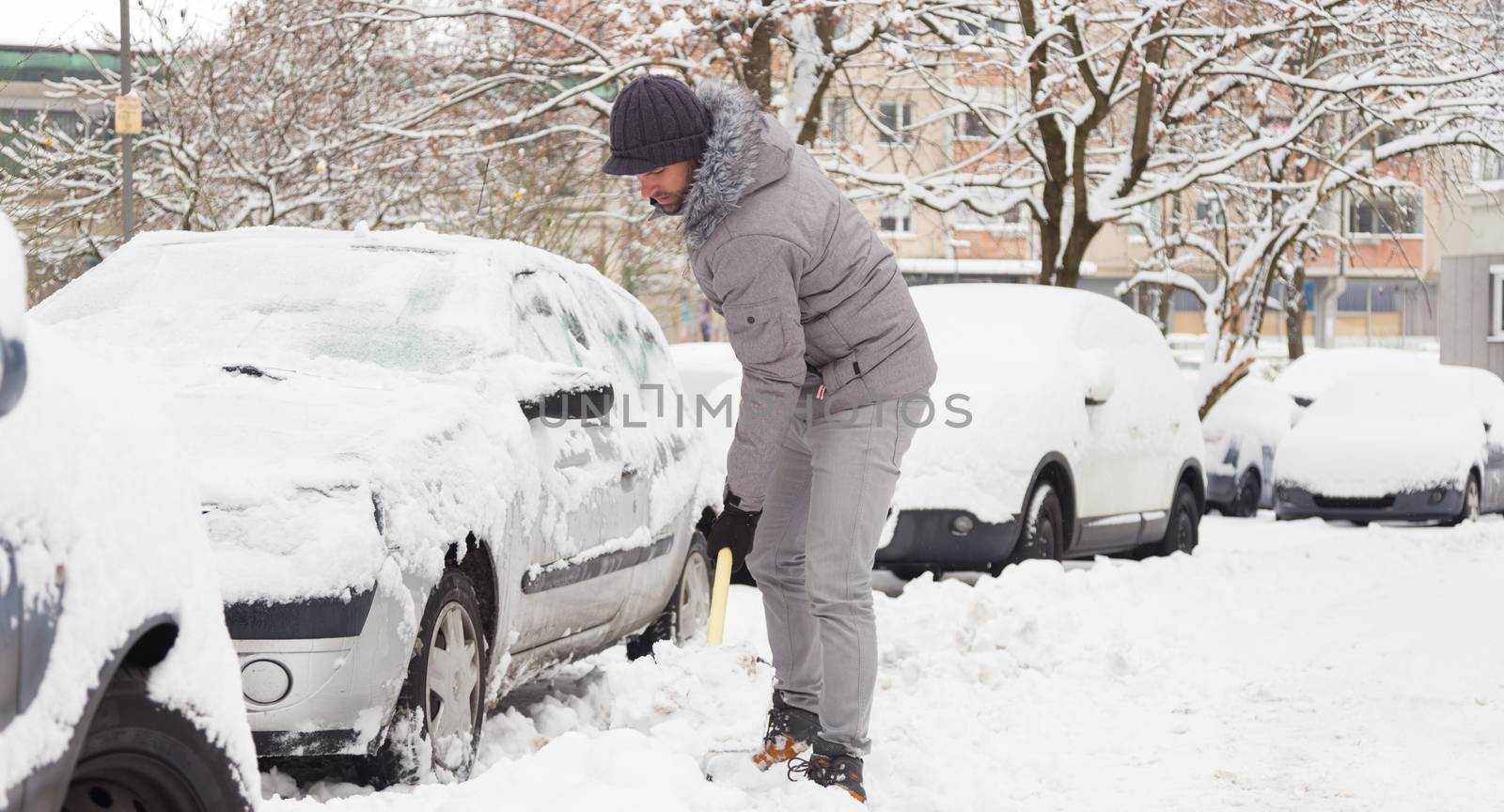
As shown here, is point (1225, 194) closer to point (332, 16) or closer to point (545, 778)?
point (332, 16)

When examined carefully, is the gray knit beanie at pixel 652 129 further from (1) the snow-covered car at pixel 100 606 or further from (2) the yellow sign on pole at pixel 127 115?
(2) the yellow sign on pole at pixel 127 115

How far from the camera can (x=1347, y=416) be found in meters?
16.4

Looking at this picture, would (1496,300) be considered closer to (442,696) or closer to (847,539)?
(847,539)

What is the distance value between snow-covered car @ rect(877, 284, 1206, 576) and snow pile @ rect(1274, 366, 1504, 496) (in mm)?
4204

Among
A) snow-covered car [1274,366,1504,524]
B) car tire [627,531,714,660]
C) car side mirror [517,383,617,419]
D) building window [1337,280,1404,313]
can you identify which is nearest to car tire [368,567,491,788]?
car side mirror [517,383,617,419]

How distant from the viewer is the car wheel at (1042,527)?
9.41 m

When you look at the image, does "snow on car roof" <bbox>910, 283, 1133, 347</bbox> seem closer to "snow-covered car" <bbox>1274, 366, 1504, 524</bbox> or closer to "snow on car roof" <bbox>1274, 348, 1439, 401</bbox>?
"snow-covered car" <bbox>1274, 366, 1504, 524</bbox>

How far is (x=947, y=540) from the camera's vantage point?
30.3ft

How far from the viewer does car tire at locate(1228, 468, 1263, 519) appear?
17906mm

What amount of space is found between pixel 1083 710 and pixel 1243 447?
12237mm

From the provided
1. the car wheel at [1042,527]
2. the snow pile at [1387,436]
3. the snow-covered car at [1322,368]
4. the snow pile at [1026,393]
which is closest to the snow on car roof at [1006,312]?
the snow pile at [1026,393]

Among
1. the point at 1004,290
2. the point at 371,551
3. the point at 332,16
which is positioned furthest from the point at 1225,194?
the point at 371,551

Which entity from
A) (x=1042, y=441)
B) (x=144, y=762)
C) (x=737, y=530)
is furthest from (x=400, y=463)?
(x=1042, y=441)

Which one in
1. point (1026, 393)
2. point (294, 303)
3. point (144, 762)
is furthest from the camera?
point (1026, 393)
